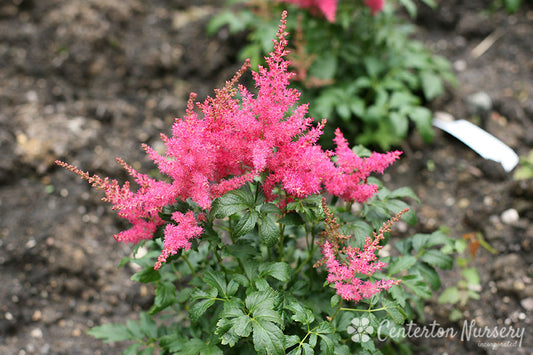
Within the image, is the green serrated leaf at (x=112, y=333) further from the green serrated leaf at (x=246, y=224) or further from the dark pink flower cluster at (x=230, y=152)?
the green serrated leaf at (x=246, y=224)

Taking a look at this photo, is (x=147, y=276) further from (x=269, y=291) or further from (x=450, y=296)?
(x=450, y=296)

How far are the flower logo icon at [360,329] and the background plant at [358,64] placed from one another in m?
1.64

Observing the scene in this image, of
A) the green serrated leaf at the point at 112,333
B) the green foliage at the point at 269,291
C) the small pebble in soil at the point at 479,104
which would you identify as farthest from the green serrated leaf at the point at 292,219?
the small pebble in soil at the point at 479,104

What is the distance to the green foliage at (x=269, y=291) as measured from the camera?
1.52 m

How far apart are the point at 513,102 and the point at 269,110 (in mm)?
2968

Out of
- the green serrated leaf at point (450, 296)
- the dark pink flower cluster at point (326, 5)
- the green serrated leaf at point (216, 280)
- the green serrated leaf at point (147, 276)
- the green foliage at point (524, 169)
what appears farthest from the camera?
the green foliage at point (524, 169)

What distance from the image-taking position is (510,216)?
2.93 m

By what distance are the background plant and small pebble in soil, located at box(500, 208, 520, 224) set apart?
690 millimetres

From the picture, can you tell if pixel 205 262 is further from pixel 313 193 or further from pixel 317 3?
pixel 317 3

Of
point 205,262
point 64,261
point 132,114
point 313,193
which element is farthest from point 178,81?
point 313,193

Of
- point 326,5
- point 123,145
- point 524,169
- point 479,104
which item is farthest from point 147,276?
point 479,104

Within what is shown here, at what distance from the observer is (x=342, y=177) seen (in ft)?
5.36

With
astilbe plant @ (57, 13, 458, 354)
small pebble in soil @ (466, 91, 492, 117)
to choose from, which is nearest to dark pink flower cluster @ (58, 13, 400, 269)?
astilbe plant @ (57, 13, 458, 354)

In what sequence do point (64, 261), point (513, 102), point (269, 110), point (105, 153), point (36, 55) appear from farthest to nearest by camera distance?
point (36, 55) → point (513, 102) → point (105, 153) → point (64, 261) → point (269, 110)
